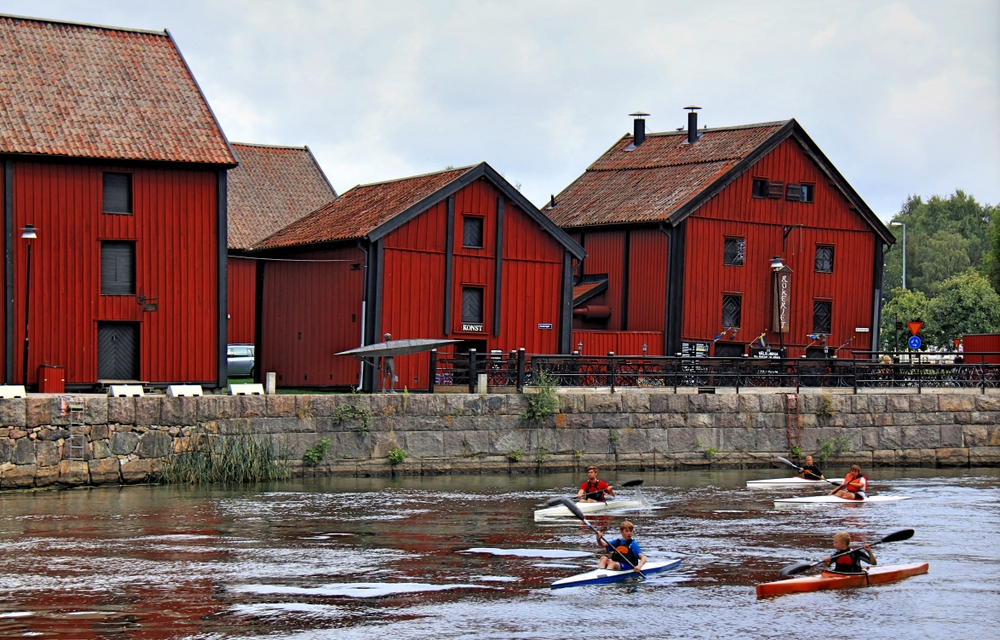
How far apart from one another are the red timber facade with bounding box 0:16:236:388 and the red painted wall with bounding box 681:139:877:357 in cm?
1762

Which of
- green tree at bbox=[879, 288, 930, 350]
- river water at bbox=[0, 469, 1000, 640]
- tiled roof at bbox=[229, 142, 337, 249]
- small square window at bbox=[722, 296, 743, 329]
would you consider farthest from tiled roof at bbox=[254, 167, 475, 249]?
green tree at bbox=[879, 288, 930, 350]

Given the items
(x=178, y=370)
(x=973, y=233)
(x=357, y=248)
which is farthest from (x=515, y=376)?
(x=973, y=233)

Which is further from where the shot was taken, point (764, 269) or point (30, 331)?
point (764, 269)

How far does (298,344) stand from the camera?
42375 mm

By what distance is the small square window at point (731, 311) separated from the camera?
46.7m

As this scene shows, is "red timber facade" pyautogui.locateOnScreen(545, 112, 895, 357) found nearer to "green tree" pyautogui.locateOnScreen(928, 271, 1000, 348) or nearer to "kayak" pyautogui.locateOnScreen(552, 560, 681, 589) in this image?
"green tree" pyautogui.locateOnScreen(928, 271, 1000, 348)

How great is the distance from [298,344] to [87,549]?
19394mm

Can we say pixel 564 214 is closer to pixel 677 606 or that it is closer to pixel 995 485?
pixel 995 485

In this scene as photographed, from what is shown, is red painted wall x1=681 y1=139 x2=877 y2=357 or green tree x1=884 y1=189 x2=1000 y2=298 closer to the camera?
red painted wall x1=681 y1=139 x2=877 y2=357

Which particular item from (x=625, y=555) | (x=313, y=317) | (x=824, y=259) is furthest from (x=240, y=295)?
(x=625, y=555)

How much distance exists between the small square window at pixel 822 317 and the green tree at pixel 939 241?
54255 millimetres

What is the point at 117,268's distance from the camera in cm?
3584

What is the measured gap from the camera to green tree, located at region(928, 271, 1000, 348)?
66.6m

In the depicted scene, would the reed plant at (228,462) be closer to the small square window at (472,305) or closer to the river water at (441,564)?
the river water at (441,564)
